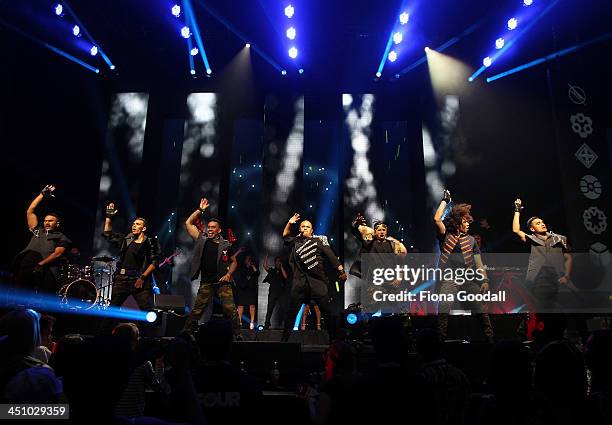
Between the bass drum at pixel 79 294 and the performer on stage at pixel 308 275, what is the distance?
4329mm

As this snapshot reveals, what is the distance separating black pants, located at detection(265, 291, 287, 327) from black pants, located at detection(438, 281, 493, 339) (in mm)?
4890

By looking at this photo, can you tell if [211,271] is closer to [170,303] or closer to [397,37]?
[170,303]

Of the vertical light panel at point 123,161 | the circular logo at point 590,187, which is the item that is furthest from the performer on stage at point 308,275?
the vertical light panel at point 123,161

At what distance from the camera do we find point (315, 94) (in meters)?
13.1

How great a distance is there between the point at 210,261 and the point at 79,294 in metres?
3.33

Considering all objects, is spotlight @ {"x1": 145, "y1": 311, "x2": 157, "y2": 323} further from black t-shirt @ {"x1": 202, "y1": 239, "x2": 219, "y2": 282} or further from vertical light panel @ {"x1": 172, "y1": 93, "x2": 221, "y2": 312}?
vertical light panel @ {"x1": 172, "y1": 93, "x2": 221, "y2": 312}

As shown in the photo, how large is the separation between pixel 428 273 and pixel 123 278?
18.3 ft

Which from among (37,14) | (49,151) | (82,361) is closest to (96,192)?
(49,151)

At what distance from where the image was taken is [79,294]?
9070 millimetres

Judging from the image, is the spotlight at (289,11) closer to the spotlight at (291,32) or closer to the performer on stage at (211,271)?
the spotlight at (291,32)

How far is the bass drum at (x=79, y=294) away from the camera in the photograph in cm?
877

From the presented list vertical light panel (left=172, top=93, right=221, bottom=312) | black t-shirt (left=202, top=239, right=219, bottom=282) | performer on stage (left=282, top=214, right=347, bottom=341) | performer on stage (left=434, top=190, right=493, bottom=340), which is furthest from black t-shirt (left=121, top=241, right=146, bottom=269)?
performer on stage (left=434, top=190, right=493, bottom=340)

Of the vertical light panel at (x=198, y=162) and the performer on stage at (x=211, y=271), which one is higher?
the vertical light panel at (x=198, y=162)

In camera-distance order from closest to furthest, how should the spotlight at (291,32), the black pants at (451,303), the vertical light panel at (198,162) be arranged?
the black pants at (451,303)
the spotlight at (291,32)
the vertical light panel at (198,162)
